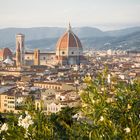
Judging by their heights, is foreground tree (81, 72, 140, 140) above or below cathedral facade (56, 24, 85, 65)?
above

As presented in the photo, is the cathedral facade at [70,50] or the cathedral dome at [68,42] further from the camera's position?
the cathedral dome at [68,42]

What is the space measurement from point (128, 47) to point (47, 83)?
135 meters

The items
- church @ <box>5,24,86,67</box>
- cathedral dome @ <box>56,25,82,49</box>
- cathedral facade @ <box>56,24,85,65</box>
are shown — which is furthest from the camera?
cathedral dome @ <box>56,25,82,49</box>

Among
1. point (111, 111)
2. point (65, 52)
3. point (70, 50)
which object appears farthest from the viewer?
point (70, 50)

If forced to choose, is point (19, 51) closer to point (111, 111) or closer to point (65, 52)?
point (65, 52)

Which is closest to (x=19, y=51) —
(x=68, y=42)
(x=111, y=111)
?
(x=68, y=42)

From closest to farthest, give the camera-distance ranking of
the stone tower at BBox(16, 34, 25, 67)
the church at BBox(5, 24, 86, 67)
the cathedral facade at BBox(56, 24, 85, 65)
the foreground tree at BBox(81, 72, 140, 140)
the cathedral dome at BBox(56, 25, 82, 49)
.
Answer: the foreground tree at BBox(81, 72, 140, 140) → the stone tower at BBox(16, 34, 25, 67) → the church at BBox(5, 24, 86, 67) → the cathedral facade at BBox(56, 24, 85, 65) → the cathedral dome at BBox(56, 25, 82, 49)

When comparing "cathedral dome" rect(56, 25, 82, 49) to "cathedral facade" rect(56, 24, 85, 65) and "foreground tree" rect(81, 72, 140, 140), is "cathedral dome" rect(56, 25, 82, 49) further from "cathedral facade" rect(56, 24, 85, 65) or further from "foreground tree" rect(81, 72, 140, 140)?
"foreground tree" rect(81, 72, 140, 140)

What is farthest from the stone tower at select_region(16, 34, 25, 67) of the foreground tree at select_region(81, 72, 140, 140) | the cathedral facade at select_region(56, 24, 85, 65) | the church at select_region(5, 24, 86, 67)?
the foreground tree at select_region(81, 72, 140, 140)

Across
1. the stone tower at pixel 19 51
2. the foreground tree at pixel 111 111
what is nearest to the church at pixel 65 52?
the stone tower at pixel 19 51

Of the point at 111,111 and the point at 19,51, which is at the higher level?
the point at 111,111

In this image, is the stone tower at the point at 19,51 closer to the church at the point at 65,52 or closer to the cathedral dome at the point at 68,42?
the church at the point at 65,52

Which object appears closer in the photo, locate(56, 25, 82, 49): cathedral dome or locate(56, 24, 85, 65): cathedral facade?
locate(56, 24, 85, 65): cathedral facade

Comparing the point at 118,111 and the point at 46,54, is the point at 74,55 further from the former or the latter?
the point at 118,111
